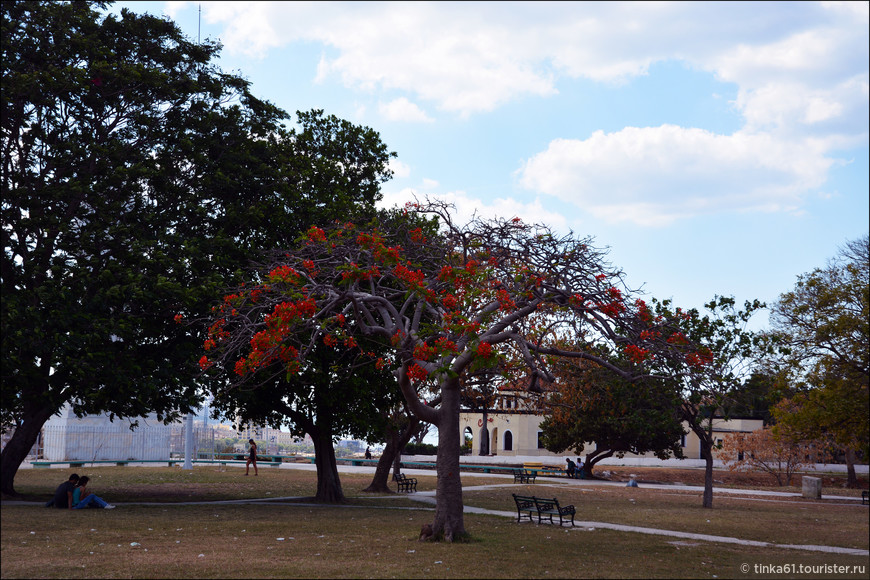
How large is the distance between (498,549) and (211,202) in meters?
13.6

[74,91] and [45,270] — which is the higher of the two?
[74,91]

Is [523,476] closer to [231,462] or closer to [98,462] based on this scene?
[231,462]

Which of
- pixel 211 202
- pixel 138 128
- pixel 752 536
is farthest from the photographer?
pixel 211 202

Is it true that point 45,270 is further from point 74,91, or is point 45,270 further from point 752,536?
point 752,536

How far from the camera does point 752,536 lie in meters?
18.6

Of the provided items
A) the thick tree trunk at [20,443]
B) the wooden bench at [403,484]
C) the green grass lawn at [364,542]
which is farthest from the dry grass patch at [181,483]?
the wooden bench at [403,484]

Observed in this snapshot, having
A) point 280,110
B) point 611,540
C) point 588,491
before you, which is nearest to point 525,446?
point 588,491

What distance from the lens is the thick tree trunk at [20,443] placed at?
21453mm

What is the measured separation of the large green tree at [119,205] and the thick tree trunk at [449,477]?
7761 mm

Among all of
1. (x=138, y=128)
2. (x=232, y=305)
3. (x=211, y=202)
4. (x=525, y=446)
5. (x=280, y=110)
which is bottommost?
(x=525, y=446)

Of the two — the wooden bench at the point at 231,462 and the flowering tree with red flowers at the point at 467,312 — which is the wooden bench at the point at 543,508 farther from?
the wooden bench at the point at 231,462

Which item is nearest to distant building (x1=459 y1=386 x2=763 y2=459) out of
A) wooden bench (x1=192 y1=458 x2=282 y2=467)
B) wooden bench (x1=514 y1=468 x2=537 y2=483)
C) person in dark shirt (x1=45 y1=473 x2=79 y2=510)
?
wooden bench (x1=192 y1=458 x2=282 y2=467)

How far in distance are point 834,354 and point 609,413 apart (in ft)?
62.6

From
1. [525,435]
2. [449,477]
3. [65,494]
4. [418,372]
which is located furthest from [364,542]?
[525,435]
